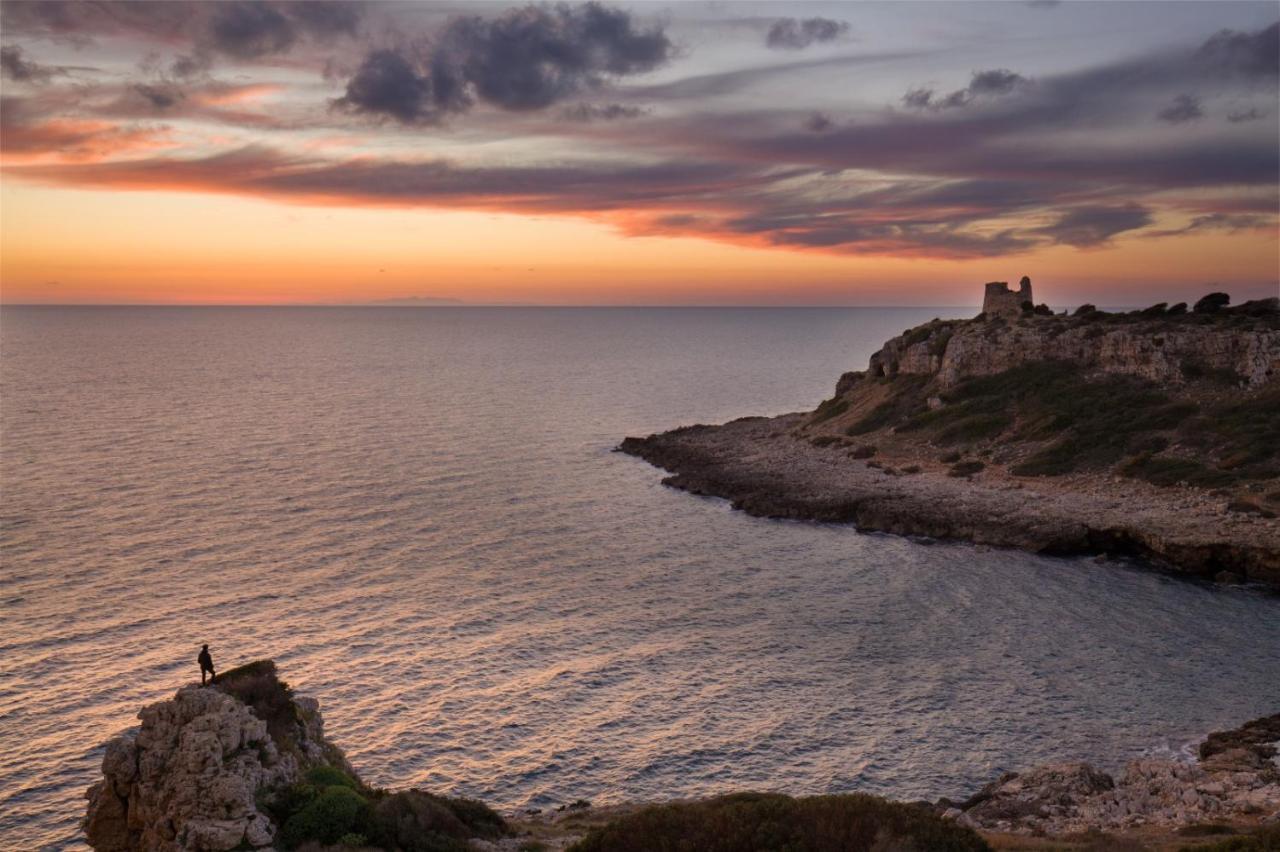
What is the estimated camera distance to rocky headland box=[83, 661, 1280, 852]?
72.8 ft

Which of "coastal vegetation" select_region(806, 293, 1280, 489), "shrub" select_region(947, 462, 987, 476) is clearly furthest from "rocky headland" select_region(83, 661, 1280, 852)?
"shrub" select_region(947, 462, 987, 476)

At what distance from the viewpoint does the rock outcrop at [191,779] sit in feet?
72.6

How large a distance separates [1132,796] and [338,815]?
25029 millimetres

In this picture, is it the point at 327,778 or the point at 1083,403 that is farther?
the point at 1083,403

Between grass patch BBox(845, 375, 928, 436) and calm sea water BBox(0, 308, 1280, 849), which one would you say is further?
grass patch BBox(845, 375, 928, 436)

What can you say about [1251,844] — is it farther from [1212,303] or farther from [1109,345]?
[1212,303]

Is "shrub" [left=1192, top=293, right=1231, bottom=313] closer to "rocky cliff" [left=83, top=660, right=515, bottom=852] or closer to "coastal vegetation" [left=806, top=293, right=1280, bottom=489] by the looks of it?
"coastal vegetation" [left=806, top=293, right=1280, bottom=489]

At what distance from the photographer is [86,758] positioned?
36.5m

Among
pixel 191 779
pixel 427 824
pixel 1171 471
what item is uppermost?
pixel 1171 471

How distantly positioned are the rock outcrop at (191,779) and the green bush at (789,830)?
7.80m

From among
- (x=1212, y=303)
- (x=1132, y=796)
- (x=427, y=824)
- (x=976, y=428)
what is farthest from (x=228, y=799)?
(x=1212, y=303)

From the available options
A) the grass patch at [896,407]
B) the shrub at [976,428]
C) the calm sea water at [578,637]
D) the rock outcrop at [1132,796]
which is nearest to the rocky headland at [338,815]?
the rock outcrop at [1132,796]

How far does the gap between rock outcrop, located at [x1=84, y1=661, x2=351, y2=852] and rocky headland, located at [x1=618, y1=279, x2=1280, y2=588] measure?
2223 inches

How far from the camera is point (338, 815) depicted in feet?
76.1
